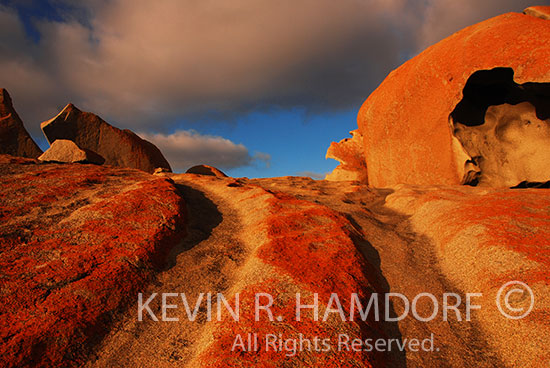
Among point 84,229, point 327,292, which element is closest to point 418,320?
point 327,292

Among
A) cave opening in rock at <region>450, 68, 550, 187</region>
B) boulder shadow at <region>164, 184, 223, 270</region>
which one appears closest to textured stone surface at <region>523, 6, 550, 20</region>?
cave opening in rock at <region>450, 68, 550, 187</region>

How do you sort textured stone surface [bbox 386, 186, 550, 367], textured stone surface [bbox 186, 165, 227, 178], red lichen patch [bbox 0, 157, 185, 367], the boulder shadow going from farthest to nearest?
textured stone surface [bbox 186, 165, 227, 178] → the boulder shadow → textured stone surface [bbox 386, 186, 550, 367] → red lichen patch [bbox 0, 157, 185, 367]

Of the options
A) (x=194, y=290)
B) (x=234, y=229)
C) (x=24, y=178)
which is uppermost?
(x=24, y=178)

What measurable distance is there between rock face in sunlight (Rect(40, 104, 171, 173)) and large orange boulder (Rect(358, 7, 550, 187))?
45.9ft

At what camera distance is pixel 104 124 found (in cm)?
1641

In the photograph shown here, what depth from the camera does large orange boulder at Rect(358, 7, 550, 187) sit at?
9.66m

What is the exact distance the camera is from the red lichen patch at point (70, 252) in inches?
127

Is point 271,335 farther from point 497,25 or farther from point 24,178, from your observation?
point 497,25

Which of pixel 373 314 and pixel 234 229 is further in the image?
pixel 234 229

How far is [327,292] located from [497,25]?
494 inches

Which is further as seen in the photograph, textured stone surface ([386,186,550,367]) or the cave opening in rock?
the cave opening in rock

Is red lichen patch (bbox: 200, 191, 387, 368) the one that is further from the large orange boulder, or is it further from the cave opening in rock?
the cave opening in rock

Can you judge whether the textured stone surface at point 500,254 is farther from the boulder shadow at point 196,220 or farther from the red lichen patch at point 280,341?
the boulder shadow at point 196,220

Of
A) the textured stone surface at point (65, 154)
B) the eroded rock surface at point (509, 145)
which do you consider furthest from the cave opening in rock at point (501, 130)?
the textured stone surface at point (65, 154)
